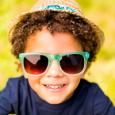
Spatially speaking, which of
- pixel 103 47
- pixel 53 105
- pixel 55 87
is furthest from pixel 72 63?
pixel 103 47

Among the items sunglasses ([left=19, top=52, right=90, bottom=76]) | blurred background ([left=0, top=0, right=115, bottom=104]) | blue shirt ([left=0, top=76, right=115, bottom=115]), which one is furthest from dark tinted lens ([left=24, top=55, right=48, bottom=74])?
blurred background ([left=0, top=0, right=115, bottom=104])

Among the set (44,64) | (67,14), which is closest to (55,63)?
(44,64)

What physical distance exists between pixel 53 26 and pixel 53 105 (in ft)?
1.53

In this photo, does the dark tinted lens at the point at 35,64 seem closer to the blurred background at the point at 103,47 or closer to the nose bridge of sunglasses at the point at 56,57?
the nose bridge of sunglasses at the point at 56,57

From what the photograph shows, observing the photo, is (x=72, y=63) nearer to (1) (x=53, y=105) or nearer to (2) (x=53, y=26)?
(2) (x=53, y=26)

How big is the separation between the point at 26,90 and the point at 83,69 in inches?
17.5

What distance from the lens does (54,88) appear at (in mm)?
3117

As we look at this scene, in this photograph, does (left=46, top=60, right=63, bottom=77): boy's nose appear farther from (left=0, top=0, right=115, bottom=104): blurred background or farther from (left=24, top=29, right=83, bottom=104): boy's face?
(left=0, top=0, right=115, bottom=104): blurred background

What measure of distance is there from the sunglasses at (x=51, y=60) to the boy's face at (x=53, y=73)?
0.03 metres

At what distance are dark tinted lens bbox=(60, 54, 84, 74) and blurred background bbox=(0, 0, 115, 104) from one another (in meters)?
0.81

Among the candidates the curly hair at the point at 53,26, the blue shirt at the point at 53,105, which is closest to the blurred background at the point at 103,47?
the blue shirt at the point at 53,105

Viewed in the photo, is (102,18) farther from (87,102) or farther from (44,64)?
(44,64)

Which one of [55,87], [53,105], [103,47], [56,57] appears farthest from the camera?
[103,47]

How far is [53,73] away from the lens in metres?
2.99
